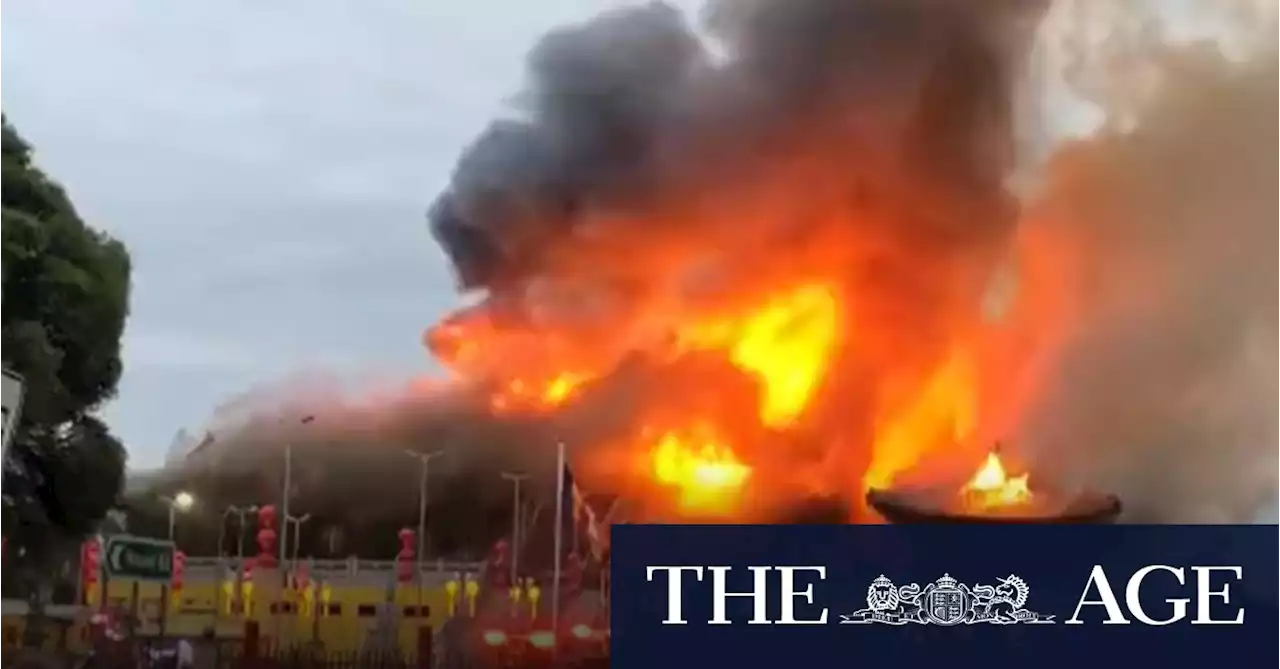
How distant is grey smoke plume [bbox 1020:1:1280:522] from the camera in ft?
33.4

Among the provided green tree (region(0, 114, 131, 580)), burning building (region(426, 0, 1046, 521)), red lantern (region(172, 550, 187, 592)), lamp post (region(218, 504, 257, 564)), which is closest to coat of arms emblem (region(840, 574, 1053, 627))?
burning building (region(426, 0, 1046, 521))

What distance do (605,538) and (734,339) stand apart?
79.6 inches

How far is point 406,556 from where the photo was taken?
1062 centimetres

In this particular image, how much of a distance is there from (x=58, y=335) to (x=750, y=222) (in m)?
5.72

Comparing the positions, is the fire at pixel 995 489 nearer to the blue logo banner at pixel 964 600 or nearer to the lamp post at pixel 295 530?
the blue logo banner at pixel 964 600

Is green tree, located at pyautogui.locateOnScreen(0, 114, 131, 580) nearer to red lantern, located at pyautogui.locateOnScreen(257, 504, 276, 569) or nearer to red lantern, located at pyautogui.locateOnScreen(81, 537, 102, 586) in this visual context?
red lantern, located at pyautogui.locateOnScreen(81, 537, 102, 586)

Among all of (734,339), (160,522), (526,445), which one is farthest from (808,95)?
(160,522)

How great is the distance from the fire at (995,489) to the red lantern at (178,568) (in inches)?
228

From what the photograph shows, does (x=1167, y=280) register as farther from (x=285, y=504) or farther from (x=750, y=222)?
(x=285, y=504)

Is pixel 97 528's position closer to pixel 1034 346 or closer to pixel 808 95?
pixel 808 95

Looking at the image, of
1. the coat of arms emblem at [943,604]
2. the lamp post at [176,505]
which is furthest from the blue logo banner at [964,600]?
the lamp post at [176,505]

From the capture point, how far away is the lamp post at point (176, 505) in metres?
11.0

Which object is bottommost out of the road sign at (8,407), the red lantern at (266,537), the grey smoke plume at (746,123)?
the red lantern at (266,537)

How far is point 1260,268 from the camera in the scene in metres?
10.4
